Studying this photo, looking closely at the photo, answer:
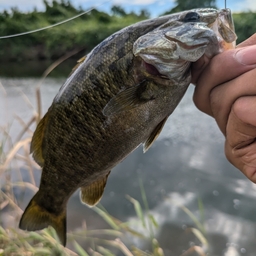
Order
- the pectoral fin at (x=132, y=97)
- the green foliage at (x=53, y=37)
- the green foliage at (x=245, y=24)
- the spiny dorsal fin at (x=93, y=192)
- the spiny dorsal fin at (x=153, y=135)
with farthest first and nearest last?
the green foliage at (x=53, y=37), the green foliage at (x=245, y=24), the spiny dorsal fin at (x=93, y=192), the spiny dorsal fin at (x=153, y=135), the pectoral fin at (x=132, y=97)

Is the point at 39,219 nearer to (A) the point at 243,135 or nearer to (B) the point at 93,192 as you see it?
(B) the point at 93,192

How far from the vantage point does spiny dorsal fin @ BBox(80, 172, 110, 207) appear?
1689mm

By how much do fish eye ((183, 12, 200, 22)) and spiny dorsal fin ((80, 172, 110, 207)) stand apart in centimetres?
95

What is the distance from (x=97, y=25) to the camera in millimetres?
15242

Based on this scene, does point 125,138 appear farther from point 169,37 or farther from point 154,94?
point 169,37

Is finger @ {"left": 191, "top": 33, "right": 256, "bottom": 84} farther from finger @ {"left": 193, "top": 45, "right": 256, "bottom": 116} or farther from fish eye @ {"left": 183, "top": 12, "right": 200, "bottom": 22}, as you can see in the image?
fish eye @ {"left": 183, "top": 12, "right": 200, "bottom": 22}

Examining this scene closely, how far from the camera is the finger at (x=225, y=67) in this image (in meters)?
1.13

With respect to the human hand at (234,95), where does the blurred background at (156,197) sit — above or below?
below


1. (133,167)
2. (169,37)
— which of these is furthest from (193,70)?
(133,167)

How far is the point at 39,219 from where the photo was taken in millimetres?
1836

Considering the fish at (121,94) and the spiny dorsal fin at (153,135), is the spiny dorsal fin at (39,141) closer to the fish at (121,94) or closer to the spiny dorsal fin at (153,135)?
the fish at (121,94)

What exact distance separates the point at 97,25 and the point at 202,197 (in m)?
11.9

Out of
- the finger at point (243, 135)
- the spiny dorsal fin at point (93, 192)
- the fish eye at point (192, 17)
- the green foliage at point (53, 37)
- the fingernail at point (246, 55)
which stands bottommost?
the green foliage at point (53, 37)

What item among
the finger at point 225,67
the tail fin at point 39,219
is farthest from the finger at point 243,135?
the tail fin at point 39,219
